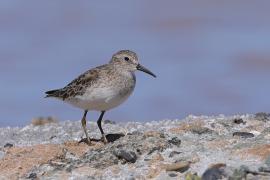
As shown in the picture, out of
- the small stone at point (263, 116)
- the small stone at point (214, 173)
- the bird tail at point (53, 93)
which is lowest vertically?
the small stone at point (214, 173)

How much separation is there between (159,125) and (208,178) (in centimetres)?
574

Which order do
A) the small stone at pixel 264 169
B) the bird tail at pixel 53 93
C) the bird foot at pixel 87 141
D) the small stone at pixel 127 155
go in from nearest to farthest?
the small stone at pixel 264 169 → the small stone at pixel 127 155 → the bird foot at pixel 87 141 → the bird tail at pixel 53 93

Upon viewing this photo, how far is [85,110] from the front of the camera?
1398cm

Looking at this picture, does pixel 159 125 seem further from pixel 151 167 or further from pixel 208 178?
pixel 208 178

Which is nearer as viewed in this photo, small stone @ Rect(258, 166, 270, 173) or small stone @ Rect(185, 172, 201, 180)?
small stone @ Rect(185, 172, 201, 180)

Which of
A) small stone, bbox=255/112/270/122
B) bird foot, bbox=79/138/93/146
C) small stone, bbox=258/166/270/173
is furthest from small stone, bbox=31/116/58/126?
small stone, bbox=258/166/270/173

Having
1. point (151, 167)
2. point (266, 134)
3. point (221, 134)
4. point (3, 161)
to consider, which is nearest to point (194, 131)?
point (221, 134)

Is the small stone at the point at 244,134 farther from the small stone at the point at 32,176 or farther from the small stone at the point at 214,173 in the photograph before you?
the small stone at the point at 32,176

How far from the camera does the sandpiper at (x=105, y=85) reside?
1333cm

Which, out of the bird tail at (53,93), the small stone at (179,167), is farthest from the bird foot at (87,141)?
the small stone at (179,167)

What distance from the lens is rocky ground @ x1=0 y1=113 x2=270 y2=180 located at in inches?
403

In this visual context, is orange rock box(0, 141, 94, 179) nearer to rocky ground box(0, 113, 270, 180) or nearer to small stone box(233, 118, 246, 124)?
rocky ground box(0, 113, 270, 180)

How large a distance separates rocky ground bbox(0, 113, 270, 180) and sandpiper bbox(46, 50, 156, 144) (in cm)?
68

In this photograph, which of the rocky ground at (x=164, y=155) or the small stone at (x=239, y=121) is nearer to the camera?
the rocky ground at (x=164, y=155)
